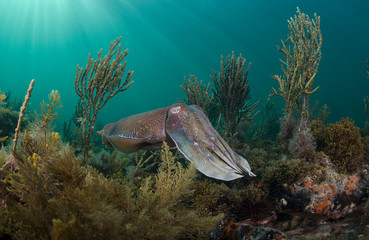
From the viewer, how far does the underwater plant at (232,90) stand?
24.3 feet

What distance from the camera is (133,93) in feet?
520

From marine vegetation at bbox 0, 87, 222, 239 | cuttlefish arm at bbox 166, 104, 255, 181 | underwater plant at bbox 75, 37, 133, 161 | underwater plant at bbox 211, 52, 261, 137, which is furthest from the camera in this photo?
underwater plant at bbox 211, 52, 261, 137

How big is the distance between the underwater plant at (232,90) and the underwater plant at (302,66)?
1331 millimetres

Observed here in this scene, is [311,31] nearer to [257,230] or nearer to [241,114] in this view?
[241,114]

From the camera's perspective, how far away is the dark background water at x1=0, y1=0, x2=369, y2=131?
8025 cm

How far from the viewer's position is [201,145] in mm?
2219

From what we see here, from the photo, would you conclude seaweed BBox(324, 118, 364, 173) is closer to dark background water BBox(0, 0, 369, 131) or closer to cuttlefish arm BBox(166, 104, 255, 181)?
cuttlefish arm BBox(166, 104, 255, 181)

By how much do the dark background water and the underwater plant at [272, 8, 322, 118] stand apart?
6147 cm

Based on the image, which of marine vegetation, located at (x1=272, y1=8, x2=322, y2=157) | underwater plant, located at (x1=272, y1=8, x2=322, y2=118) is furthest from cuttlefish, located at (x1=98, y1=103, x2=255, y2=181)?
underwater plant, located at (x1=272, y1=8, x2=322, y2=118)

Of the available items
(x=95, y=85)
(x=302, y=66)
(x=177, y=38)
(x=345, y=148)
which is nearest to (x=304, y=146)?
(x=345, y=148)

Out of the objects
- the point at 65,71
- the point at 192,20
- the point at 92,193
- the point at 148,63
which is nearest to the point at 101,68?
the point at 92,193

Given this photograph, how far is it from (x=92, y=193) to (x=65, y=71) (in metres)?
182

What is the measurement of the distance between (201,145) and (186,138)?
20 centimetres

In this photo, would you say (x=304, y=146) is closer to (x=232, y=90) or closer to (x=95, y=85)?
(x=232, y=90)
